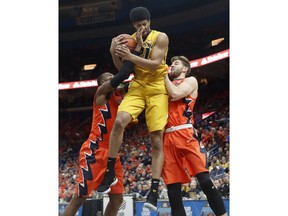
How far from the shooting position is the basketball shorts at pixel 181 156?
5516 millimetres

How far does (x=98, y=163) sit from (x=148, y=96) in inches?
45.7

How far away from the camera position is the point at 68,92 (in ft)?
64.4

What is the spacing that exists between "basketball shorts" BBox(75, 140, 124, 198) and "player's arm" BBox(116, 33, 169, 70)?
1.33 m

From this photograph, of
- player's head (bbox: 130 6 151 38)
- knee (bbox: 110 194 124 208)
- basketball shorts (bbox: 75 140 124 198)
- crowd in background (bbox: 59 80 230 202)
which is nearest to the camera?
player's head (bbox: 130 6 151 38)

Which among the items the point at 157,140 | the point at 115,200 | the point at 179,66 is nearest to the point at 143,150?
the point at 115,200

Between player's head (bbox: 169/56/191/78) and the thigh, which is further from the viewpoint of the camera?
player's head (bbox: 169/56/191/78)

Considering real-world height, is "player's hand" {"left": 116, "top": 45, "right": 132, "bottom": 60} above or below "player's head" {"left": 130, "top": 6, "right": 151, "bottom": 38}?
below

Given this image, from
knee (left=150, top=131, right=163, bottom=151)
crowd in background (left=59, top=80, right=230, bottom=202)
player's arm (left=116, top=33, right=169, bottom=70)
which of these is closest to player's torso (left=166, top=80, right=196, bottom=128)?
knee (left=150, top=131, right=163, bottom=151)

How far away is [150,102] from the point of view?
18.1 feet

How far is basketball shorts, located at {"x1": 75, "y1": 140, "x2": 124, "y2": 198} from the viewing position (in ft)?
19.7

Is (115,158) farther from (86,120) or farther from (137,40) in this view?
(86,120)

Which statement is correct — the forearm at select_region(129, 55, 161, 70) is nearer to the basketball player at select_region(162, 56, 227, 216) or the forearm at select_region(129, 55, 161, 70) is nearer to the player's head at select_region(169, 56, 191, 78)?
the basketball player at select_region(162, 56, 227, 216)
